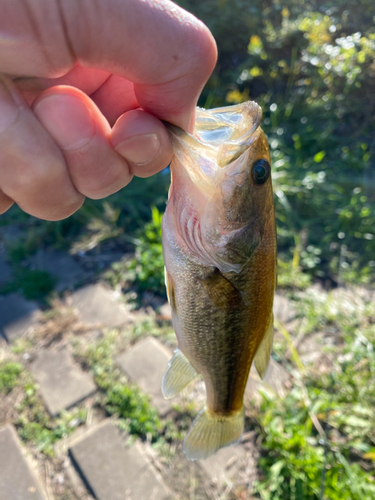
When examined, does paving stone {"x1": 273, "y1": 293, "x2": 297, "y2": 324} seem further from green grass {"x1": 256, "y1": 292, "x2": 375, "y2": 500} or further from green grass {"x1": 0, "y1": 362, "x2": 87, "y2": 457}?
green grass {"x1": 0, "y1": 362, "x2": 87, "y2": 457}

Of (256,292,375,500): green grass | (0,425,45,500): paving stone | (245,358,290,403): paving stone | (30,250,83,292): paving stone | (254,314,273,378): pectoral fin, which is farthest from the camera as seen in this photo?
(30,250,83,292): paving stone

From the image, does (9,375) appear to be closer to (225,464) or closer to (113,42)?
(225,464)

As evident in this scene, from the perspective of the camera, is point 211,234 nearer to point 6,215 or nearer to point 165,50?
point 165,50

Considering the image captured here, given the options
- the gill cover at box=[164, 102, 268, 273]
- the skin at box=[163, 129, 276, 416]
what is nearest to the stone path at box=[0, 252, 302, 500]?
the skin at box=[163, 129, 276, 416]

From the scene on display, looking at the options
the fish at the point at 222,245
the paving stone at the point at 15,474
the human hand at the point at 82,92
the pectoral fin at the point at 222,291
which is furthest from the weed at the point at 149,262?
the human hand at the point at 82,92

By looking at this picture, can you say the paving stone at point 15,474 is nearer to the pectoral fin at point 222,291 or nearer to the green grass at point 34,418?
the green grass at point 34,418

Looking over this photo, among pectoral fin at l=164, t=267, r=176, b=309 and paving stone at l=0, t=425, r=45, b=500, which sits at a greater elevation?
pectoral fin at l=164, t=267, r=176, b=309
